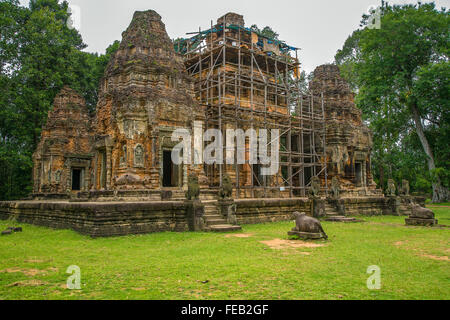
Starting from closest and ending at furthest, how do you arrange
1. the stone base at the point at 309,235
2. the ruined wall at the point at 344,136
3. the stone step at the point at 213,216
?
the stone base at the point at 309,235
the stone step at the point at 213,216
the ruined wall at the point at 344,136

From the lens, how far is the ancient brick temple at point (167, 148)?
37.8ft

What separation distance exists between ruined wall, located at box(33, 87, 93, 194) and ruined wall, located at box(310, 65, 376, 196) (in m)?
14.1

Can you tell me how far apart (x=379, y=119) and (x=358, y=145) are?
200 inches

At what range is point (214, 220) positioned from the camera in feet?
38.4

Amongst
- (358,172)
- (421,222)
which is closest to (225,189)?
(421,222)

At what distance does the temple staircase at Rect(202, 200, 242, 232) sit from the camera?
11.0m

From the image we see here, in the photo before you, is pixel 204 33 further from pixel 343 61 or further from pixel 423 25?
pixel 343 61

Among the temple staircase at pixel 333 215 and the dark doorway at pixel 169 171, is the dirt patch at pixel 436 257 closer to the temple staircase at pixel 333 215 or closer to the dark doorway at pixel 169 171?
the temple staircase at pixel 333 215

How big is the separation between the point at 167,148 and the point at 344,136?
1199 centimetres

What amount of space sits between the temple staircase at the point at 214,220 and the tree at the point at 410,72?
1519 cm

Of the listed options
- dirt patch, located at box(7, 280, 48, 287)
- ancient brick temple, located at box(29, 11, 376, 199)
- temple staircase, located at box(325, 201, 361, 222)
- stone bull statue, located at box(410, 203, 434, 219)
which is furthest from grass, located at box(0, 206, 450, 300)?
ancient brick temple, located at box(29, 11, 376, 199)

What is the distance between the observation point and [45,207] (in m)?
12.6

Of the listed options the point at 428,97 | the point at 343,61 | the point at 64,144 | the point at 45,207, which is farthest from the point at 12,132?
the point at 343,61

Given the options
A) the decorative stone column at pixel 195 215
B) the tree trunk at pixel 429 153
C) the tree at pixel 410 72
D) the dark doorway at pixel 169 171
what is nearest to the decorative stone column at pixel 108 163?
the dark doorway at pixel 169 171
